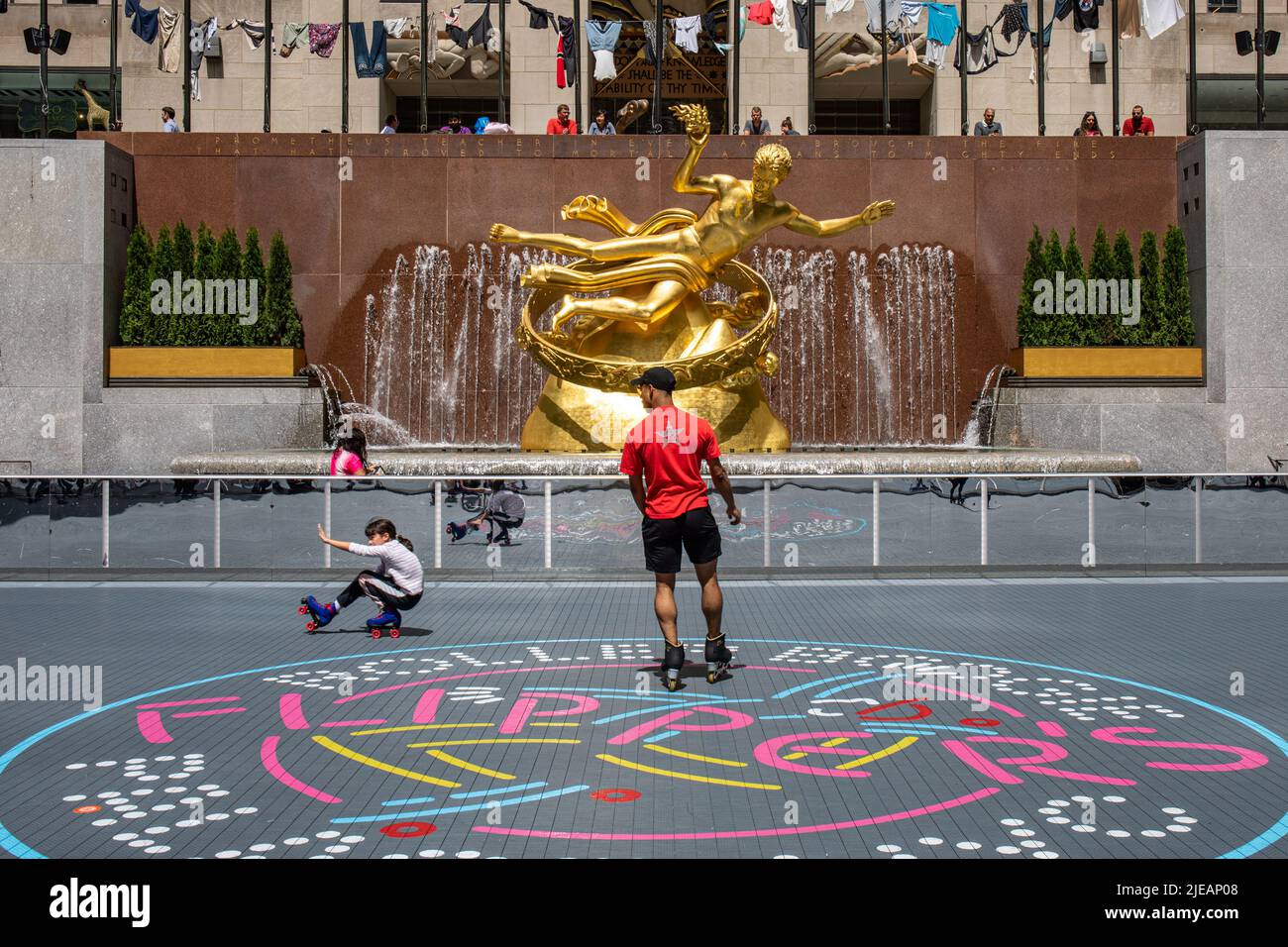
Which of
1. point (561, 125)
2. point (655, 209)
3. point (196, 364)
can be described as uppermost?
point (561, 125)

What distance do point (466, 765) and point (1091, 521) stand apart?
917 cm

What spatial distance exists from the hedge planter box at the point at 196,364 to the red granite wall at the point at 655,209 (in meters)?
1.93

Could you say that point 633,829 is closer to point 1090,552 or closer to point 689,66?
point 1090,552

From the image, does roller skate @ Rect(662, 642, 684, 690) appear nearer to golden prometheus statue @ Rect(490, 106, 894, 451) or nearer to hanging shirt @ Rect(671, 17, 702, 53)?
golden prometheus statue @ Rect(490, 106, 894, 451)

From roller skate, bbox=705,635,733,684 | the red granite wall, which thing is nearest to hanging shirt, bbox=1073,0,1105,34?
the red granite wall

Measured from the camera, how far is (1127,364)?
892 inches

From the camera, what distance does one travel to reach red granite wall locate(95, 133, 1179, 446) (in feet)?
79.3

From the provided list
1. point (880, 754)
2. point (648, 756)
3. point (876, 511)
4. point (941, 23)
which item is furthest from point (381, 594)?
point (941, 23)

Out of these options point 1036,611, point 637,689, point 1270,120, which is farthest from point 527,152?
point 1270,120

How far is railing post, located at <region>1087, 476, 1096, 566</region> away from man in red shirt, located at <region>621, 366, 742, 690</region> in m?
6.49

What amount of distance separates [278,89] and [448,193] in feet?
46.2

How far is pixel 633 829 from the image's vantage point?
479cm

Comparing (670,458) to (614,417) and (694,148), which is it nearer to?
(614,417)
